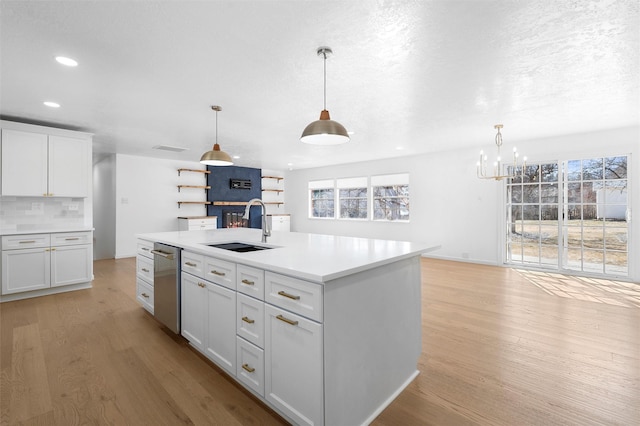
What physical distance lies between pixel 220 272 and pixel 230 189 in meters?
7.17

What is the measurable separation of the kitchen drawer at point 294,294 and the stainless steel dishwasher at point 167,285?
1313mm

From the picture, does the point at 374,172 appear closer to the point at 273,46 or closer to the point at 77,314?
the point at 273,46

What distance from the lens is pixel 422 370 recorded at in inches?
86.7

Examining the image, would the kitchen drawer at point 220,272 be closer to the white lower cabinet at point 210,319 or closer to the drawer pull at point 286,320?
the white lower cabinet at point 210,319

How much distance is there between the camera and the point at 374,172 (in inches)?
317

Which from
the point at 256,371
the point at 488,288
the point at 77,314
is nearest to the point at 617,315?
the point at 488,288

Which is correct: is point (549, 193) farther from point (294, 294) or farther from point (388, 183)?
point (294, 294)

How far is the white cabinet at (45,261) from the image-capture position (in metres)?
3.78

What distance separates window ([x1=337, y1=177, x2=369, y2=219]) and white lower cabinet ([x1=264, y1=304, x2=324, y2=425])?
22.3ft

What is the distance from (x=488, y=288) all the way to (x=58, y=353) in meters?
4.97

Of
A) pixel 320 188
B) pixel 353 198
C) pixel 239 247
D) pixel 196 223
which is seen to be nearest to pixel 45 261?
pixel 239 247

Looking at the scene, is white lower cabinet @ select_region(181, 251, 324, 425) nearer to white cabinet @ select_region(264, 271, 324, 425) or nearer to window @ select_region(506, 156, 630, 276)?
white cabinet @ select_region(264, 271, 324, 425)

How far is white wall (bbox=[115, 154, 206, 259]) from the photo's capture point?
22.6 ft

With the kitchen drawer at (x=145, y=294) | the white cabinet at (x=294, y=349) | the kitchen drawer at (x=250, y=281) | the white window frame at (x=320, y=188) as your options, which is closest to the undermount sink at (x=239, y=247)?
the kitchen drawer at (x=250, y=281)
